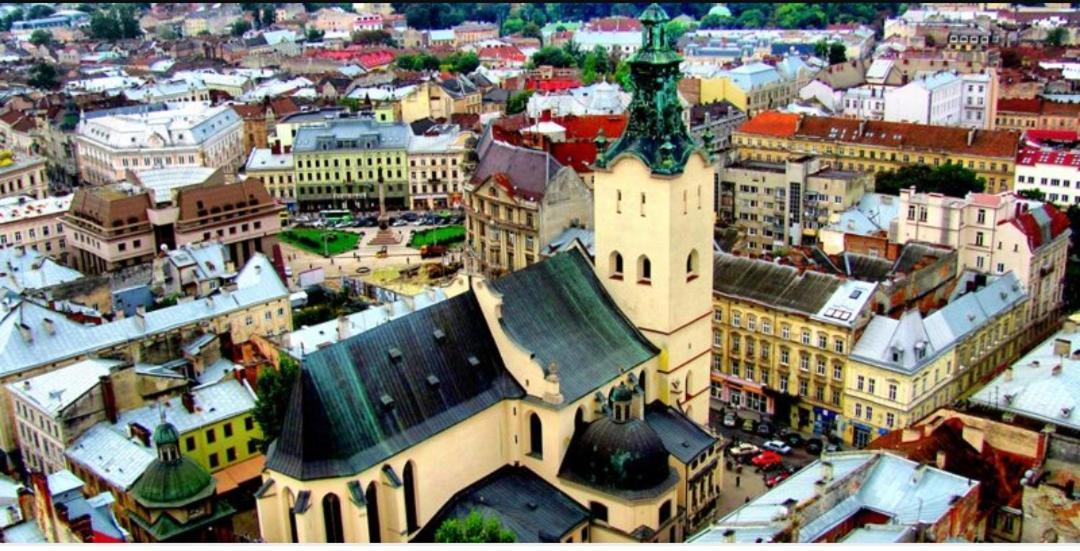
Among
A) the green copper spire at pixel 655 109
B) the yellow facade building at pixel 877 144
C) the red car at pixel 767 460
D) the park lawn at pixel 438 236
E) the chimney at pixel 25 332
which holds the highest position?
the green copper spire at pixel 655 109

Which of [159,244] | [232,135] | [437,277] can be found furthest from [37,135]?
[437,277]

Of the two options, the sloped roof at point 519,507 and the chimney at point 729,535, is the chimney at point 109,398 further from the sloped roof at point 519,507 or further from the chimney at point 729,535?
the chimney at point 729,535

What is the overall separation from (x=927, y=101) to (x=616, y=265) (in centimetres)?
10180

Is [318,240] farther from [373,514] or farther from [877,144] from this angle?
[373,514]

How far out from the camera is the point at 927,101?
150m

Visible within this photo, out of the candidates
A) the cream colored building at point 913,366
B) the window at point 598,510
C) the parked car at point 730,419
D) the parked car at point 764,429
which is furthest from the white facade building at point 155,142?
the window at point 598,510

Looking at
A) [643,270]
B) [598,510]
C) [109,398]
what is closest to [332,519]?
[598,510]

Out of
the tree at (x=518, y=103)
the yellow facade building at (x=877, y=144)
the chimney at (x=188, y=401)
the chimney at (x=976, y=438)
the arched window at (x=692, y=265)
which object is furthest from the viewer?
the tree at (x=518, y=103)

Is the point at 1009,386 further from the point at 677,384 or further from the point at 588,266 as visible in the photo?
the point at 588,266

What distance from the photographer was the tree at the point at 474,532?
→ 1911 inches

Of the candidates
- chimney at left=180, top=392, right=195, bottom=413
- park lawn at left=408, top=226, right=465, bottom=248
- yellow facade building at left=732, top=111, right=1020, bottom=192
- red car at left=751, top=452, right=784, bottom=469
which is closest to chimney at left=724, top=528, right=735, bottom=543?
red car at left=751, top=452, right=784, bottom=469

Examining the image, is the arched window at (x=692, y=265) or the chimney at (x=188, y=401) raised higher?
Result: the arched window at (x=692, y=265)

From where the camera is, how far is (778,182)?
367 ft

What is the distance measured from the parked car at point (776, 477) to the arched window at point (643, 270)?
15.5 meters
